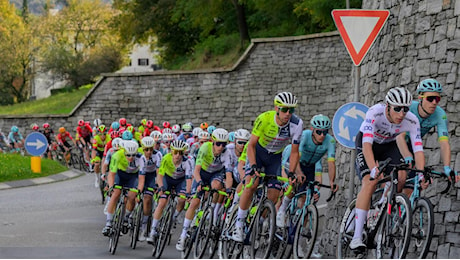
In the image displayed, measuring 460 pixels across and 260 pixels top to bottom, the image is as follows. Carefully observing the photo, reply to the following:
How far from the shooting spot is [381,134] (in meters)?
10.6

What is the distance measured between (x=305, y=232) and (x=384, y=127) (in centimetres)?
179

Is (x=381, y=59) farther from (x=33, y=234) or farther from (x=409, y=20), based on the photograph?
(x=33, y=234)

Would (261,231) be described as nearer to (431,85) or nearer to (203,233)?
(203,233)

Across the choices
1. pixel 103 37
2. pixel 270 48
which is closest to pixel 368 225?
pixel 270 48

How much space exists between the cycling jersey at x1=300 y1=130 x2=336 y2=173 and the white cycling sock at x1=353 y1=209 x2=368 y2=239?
335cm

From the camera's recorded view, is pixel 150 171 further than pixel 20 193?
No

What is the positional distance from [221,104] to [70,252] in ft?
92.7

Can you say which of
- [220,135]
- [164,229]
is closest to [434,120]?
[220,135]

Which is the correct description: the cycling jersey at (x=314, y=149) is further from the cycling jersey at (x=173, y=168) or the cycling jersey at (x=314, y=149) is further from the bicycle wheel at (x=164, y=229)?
the cycling jersey at (x=173, y=168)

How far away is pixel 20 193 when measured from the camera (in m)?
26.5

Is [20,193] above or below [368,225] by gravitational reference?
below

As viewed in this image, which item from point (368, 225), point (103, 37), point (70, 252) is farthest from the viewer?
point (103, 37)

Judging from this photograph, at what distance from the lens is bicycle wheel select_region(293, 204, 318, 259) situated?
37.7 feet

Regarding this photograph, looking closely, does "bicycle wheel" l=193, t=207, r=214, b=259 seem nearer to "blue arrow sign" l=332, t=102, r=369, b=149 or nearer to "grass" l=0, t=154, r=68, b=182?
"blue arrow sign" l=332, t=102, r=369, b=149
